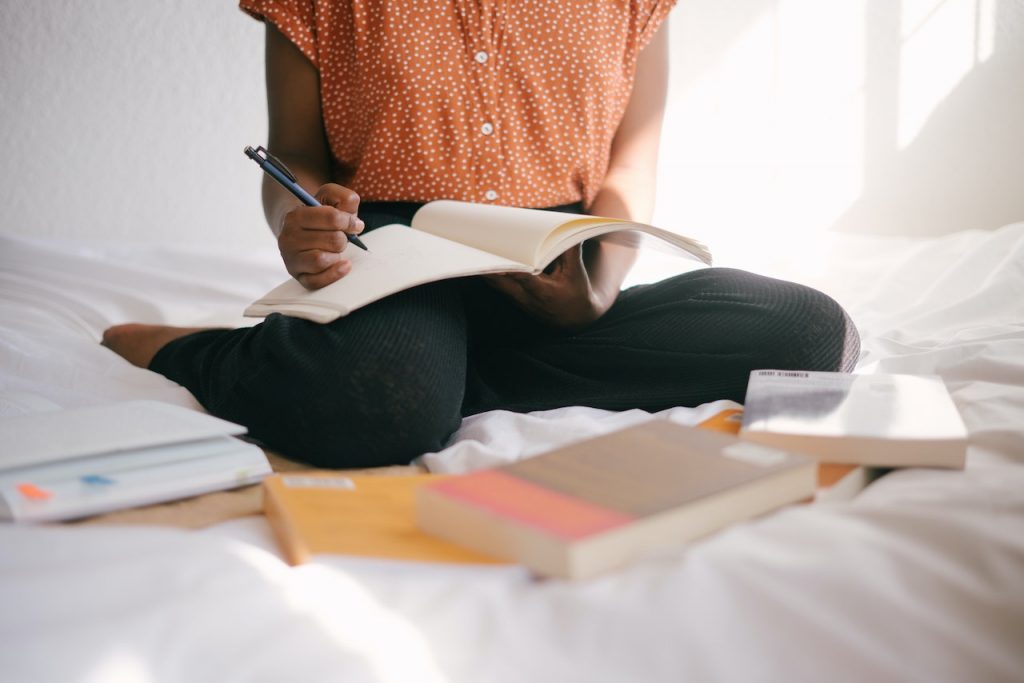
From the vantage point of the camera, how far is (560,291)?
896 millimetres

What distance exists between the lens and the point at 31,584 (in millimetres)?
451

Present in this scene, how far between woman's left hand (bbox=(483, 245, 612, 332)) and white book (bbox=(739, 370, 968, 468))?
0.23 m

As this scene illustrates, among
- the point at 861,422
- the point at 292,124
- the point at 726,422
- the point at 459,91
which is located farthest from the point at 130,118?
the point at 861,422

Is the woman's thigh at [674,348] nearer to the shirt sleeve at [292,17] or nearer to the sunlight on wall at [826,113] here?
the shirt sleeve at [292,17]

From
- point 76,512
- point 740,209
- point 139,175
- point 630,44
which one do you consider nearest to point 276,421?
point 76,512

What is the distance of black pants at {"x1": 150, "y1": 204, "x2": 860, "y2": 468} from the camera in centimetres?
76

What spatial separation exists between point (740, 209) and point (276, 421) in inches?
76.8

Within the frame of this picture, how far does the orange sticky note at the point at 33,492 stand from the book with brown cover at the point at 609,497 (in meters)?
0.23

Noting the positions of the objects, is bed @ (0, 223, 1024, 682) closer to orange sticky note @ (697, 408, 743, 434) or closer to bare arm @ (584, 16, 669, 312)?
orange sticky note @ (697, 408, 743, 434)

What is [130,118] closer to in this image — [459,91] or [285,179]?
[459,91]

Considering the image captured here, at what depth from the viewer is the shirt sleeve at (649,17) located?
1.25m

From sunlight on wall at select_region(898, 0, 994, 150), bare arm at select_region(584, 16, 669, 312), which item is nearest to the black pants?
bare arm at select_region(584, 16, 669, 312)

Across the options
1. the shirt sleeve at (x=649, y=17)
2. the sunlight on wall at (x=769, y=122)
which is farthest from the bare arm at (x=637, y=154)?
the sunlight on wall at (x=769, y=122)

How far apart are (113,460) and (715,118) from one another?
2.16 meters
